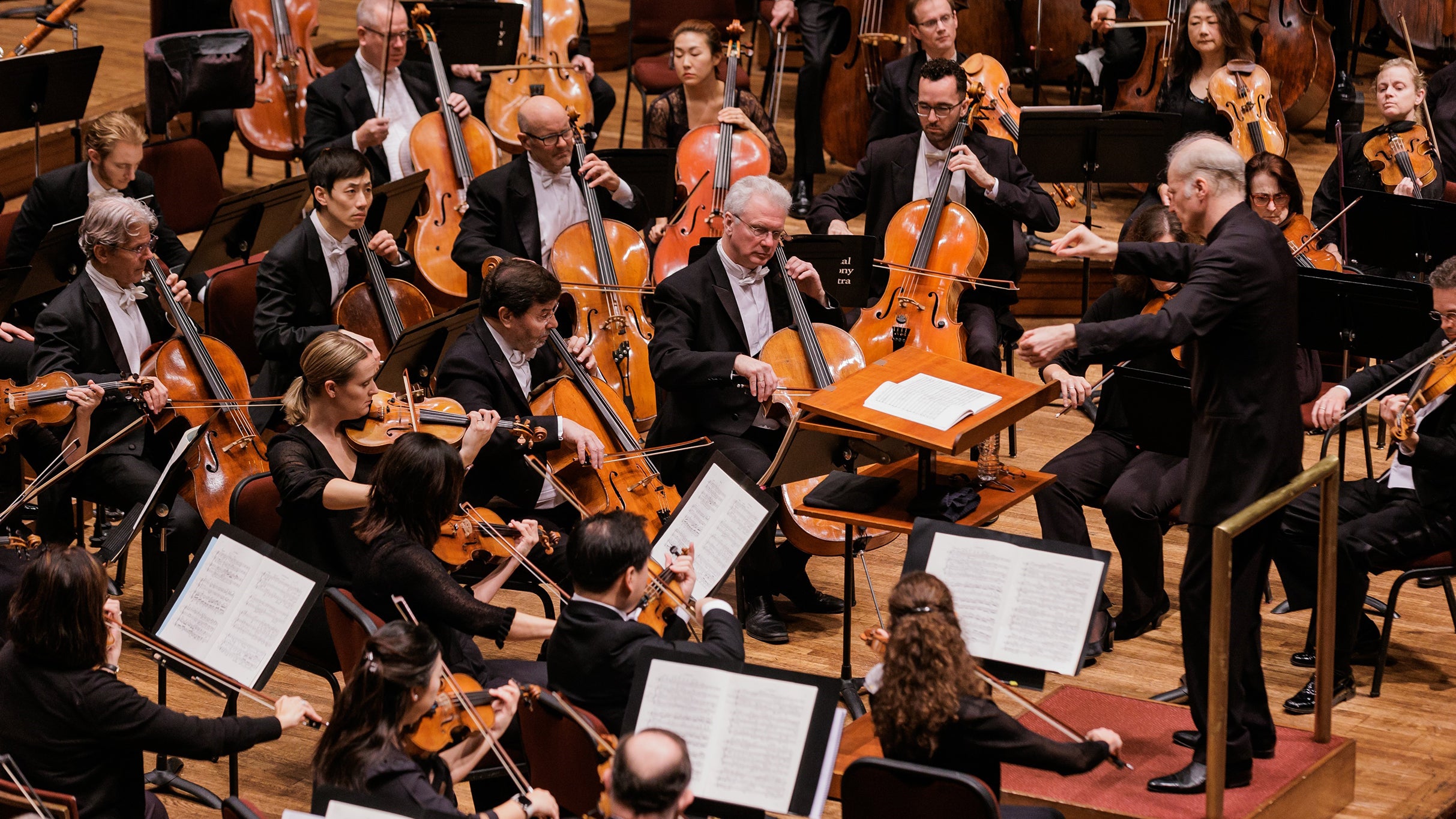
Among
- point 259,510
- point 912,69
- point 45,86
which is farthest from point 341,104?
point 259,510

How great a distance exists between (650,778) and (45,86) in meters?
4.16

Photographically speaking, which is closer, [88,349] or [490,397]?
[490,397]

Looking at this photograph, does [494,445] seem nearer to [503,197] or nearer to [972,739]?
[503,197]

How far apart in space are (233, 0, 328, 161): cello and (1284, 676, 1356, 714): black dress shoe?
420cm

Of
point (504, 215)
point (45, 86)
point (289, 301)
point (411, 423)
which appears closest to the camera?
point (411, 423)

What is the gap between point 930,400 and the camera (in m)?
3.57

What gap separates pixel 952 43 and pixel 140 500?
3.23 metres

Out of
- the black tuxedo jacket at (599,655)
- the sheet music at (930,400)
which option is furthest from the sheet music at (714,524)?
the black tuxedo jacket at (599,655)

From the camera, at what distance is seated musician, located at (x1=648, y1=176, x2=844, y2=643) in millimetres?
4445

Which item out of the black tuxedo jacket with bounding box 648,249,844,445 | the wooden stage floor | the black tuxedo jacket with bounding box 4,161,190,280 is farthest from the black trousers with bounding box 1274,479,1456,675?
the black tuxedo jacket with bounding box 4,161,190,280

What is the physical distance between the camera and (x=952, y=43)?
5.94m

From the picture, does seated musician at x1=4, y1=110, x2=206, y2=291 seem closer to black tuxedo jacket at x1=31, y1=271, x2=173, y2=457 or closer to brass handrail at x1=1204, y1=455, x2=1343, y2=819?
black tuxedo jacket at x1=31, y1=271, x2=173, y2=457

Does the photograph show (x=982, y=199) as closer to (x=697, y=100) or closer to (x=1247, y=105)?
(x=697, y=100)

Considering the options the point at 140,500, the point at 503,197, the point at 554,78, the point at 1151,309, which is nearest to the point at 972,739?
the point at 1151,309
